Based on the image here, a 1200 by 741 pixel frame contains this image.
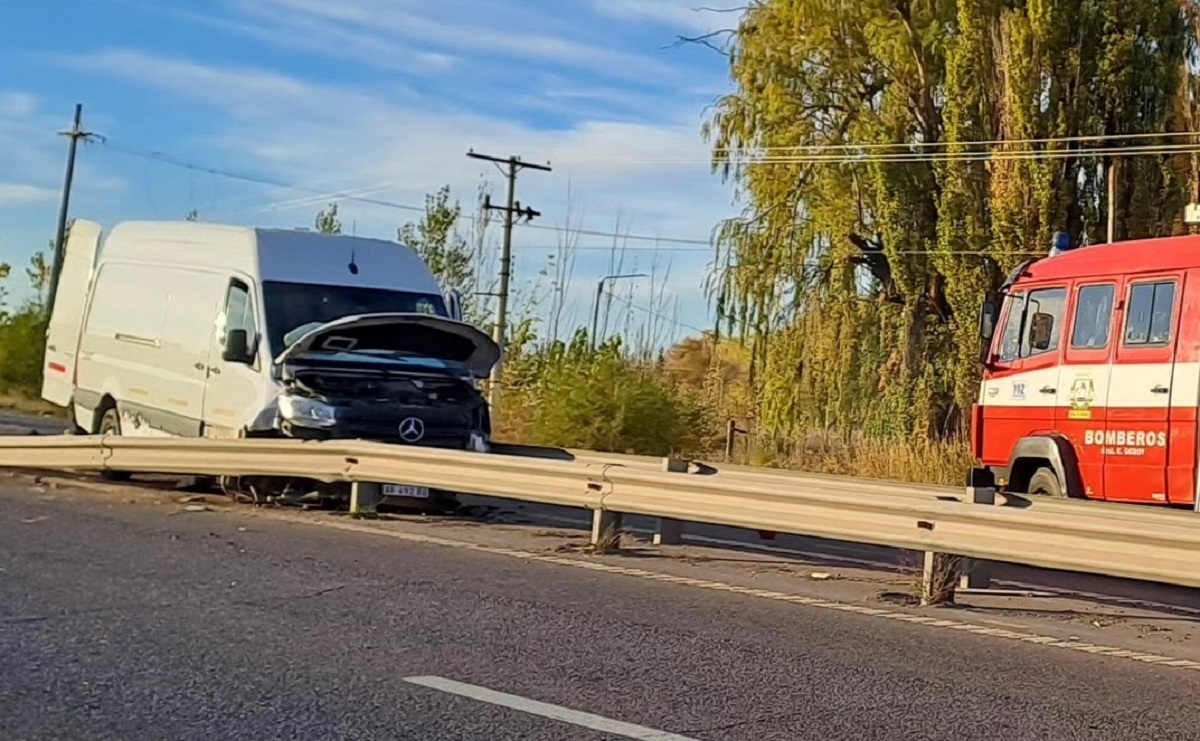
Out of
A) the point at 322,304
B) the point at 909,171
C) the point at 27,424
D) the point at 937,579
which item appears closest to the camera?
the point at 937,579

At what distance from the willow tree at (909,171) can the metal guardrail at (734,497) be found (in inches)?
571

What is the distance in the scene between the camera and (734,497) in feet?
32.9

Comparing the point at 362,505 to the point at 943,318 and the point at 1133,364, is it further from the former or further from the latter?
the point at 943,318

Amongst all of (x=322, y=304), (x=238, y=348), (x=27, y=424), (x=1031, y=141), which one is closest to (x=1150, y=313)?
(x=322, y=304)

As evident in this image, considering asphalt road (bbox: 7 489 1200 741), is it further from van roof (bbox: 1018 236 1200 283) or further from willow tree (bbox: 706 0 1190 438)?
willow tree (bbox: 706 0 1190 438)

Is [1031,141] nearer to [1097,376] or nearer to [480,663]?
[1097,376]

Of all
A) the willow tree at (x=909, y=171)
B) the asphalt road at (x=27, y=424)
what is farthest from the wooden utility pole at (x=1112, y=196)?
the asphalt road at (x=27, y=424)

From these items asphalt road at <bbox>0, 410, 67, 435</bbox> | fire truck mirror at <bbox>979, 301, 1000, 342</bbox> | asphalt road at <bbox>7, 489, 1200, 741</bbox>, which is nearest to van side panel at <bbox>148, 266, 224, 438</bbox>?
asphalt road at <bbox>7, 489, 1200, 741</bbox>

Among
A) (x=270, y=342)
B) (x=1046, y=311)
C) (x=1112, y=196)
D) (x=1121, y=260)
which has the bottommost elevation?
(x=270, y=342)

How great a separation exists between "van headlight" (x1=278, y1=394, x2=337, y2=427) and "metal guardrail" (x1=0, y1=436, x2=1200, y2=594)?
48 centimetres

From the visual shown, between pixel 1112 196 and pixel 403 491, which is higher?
pixel 1112 196

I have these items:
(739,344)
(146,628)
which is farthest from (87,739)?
(739,344)

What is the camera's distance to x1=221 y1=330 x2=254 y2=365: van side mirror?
530 inches

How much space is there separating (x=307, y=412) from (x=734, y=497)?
177 inches
